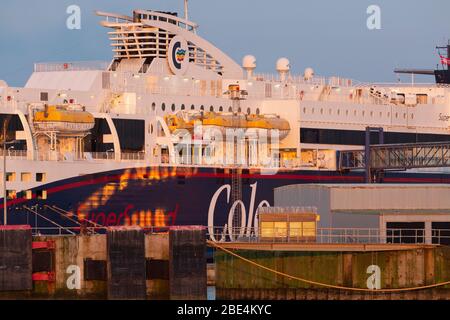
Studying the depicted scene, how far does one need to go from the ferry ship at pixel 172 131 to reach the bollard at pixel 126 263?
2055 cm

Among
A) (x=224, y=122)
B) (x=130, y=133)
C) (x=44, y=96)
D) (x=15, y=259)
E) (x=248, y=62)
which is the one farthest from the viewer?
(x=248, y=62)

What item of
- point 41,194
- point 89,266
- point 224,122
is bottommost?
point 89,266

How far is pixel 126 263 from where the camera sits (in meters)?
68.2

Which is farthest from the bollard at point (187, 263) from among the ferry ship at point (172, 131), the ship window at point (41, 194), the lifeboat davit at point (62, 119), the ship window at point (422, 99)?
the ship window at point (422, 99)

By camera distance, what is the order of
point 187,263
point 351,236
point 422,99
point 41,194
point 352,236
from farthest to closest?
point 422,99, point 41,194, point 351,236, point 352,236, point 187,263

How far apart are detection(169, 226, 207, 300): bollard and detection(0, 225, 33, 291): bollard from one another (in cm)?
570

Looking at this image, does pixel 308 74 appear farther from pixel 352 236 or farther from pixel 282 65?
pixel 352 236

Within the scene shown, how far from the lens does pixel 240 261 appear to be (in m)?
69.8

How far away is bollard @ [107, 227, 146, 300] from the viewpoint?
68.0 meters

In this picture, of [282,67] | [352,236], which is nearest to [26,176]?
[282,67]

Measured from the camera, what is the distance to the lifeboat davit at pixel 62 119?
94.6 meters

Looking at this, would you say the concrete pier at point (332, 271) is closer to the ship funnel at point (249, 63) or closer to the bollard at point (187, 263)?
the bollard at point (187, 263)

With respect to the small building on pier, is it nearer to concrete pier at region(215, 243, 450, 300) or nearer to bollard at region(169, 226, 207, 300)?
concrete pier at region(215, 243, 450, 300)

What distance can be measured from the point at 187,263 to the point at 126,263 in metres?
2.44
